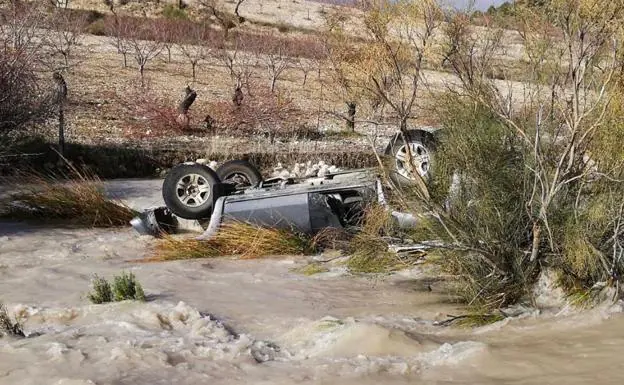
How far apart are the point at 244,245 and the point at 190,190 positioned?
1622 mm

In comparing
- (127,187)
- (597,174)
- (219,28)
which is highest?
(219,28)

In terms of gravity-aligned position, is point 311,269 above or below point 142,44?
below

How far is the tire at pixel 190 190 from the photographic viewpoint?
10516 millimetres

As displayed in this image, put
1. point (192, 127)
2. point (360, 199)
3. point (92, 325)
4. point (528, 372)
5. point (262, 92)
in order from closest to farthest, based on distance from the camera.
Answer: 1. point (528, 372)
2. point (92, 325)
3. point (360, 199)
4. point (192, 127)
5. point (262, 92)

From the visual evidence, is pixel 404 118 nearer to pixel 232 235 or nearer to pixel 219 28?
pixel 232 235

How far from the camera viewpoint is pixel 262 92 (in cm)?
2662

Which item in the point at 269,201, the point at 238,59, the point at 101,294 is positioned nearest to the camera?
the point at 101,294

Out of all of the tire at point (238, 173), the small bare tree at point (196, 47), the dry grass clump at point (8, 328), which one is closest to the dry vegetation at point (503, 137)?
the tire at point (238, 173)

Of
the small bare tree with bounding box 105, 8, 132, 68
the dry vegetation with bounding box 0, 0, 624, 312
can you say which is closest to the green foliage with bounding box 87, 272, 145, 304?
the dry vegetation with bounding box 0, 0, 624, 312

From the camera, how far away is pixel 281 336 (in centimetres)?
616

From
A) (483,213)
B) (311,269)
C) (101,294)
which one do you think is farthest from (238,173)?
(483,213)

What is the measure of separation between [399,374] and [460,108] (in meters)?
3.20

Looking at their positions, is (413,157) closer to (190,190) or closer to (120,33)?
(190,190)

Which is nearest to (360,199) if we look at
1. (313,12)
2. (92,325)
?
(92,325)
